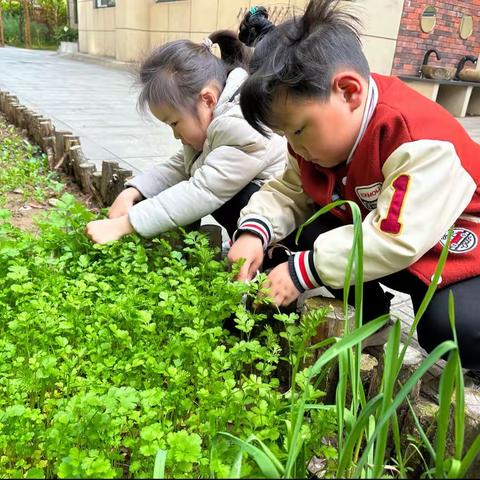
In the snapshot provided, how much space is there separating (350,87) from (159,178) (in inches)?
49.2

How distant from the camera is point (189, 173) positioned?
2.53 metres

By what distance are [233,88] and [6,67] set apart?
12.1 m

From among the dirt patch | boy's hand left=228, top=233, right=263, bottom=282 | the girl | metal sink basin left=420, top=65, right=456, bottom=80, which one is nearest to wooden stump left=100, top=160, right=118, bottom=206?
the dirt patch

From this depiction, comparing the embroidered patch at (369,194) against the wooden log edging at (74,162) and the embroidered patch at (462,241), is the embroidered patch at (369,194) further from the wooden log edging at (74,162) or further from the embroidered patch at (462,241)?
the wooden log edging at (74,162)

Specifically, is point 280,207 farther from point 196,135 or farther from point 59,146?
point 59,146

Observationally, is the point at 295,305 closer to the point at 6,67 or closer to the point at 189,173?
the point at 189,173

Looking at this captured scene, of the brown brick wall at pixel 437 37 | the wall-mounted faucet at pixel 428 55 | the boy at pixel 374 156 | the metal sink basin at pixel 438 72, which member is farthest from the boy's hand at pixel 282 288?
the wall-mounted faucet at pixel 428 55

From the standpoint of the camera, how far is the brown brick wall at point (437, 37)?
846 centimetres

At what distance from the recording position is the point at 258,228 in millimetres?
1771

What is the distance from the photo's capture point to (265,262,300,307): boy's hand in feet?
4.84

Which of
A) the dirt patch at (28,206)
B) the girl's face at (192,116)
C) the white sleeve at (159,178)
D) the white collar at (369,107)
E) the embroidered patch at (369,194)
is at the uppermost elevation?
the white collar at (369,107)

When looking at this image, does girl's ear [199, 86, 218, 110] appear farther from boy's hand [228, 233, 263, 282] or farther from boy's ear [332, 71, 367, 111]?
boy's ear [332, 71, 367, 111]

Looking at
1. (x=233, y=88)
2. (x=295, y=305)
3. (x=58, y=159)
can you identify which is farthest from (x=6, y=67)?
(x=295, y=305)

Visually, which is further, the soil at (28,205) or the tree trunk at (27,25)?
the tree trunk at (27,25)
